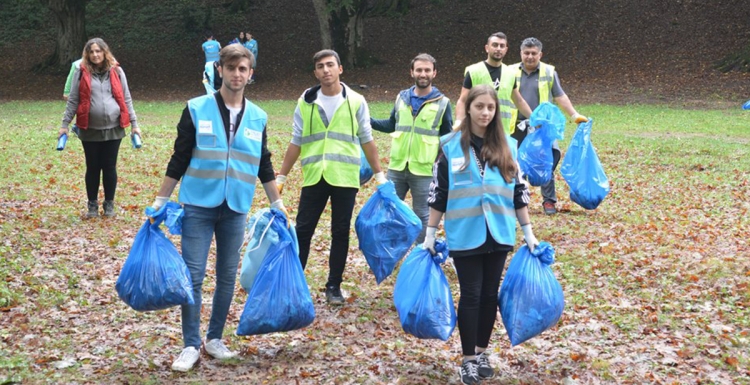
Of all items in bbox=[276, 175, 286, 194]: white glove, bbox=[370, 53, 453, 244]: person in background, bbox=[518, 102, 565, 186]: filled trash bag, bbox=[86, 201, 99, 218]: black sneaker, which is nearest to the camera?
bbox=[276, 175, 286, 194]: white glove

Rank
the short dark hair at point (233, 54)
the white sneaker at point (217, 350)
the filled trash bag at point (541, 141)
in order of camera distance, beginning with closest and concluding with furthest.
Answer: the short dark hair at point (233, 54) < the white sneaker at point (217, 350) < the filled trash bag at point (541, 141)

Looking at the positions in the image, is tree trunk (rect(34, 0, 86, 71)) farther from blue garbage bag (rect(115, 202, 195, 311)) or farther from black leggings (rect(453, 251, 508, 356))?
black leggings (rect(453, 251, 508, 356))

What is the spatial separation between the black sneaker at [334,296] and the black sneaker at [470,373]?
1731 mm

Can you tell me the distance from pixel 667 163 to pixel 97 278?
9.42m

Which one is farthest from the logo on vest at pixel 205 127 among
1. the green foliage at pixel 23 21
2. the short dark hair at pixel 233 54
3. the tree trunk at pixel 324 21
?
the green foliage at pixel 23 21

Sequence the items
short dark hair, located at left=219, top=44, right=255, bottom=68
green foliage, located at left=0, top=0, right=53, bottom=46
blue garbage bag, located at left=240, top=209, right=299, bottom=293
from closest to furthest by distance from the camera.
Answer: short dark hair, located at left=219, top=44, right=255, bottom=68 → blue garbage bag, located at left=240, top=209, right=299, bottom=293 → green foliage, located at left=0, top=0, right=53, bottom=46

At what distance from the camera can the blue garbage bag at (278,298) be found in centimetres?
498

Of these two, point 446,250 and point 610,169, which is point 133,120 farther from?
point 610,169

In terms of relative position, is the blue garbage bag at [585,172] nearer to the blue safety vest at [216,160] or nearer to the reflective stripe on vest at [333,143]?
the reflective stripe on vest at [333,143]

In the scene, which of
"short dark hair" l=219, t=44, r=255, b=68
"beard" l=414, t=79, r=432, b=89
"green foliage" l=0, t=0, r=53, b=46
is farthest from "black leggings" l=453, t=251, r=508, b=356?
"green foliage" l=0, t=0, r=53, b=46

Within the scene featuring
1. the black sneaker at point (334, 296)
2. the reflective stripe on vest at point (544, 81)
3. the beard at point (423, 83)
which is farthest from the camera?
the reflective stripe on vest at point (544, 81)

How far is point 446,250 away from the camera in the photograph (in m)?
5.06

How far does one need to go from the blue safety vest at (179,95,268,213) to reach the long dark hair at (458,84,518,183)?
3.92 feet

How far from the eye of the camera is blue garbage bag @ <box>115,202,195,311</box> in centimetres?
484
